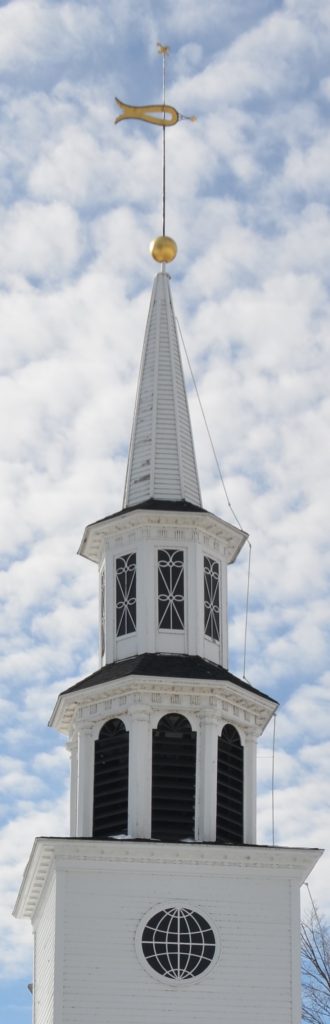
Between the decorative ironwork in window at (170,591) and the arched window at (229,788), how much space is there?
2343 millimetres

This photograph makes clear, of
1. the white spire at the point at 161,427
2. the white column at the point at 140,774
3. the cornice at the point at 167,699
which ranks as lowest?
the white column at the point at 140,774

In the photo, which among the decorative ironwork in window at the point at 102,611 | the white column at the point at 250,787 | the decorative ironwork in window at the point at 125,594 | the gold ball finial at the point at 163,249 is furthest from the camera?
the gold ball finial at the point at 163,249

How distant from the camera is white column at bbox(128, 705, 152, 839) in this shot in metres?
42.8

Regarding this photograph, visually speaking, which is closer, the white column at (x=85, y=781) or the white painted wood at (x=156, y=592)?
the white column at (x=85, y=781)

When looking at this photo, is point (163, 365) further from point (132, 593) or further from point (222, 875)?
point (222, 875)

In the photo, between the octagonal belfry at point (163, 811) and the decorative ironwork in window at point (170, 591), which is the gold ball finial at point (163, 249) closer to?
the octagonal belfry at point (163, 811)

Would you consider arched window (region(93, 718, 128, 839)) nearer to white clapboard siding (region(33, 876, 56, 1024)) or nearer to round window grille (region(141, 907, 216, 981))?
white clapboard siding (region(33, 876, 56, 1024))

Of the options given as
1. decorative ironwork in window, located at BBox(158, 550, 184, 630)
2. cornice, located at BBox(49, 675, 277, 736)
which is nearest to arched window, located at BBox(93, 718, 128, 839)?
cornice, located at BBox(49, 675, 277, 736)

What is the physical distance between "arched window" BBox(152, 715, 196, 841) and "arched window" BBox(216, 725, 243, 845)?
63 cm

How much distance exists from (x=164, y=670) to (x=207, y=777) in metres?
2.15

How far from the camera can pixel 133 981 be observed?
41219 mm

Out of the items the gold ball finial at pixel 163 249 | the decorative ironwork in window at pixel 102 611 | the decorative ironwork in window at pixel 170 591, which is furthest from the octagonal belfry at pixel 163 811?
the gold ball finial at pixel 163 249

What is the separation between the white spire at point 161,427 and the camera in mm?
47438

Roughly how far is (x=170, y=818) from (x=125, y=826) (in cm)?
84
